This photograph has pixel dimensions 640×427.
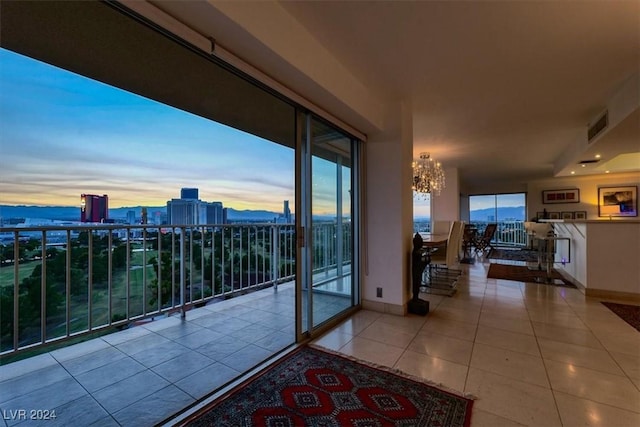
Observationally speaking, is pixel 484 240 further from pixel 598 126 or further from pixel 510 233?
pixel 598 126

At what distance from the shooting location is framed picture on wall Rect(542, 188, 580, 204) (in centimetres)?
822

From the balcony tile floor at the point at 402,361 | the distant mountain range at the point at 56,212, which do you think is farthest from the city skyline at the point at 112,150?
the balcony tile floor at the point at 402,361

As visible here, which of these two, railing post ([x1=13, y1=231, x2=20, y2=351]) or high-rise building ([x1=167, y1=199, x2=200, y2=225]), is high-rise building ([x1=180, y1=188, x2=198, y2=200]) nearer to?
high-rise building ([x1=167, y1=199, x2=200, y2=225])

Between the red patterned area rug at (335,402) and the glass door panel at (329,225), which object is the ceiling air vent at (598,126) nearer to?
the glass door panel at (329,225)

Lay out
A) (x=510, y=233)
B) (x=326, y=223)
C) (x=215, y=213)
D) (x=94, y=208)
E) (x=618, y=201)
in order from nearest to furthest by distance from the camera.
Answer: (x=94, y=208) < (x=326, y=223) < (x=215, y=213) < (x=618, y=201) < (x=510, y=233)

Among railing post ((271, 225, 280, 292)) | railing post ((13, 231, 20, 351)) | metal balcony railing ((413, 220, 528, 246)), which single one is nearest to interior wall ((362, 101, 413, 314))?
railing post ((271, 225, 280, 292))

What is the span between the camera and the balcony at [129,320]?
1661 mm

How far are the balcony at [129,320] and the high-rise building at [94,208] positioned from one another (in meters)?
0.10

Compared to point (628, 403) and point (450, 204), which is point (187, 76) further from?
point (450, 204)

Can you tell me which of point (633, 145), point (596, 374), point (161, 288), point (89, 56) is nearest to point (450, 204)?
point (633, 145)

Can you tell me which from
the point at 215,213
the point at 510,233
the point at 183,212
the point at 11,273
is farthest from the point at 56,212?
the point at 510,233

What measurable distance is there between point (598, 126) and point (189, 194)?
519 cm

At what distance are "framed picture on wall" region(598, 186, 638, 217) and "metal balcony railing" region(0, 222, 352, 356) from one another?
8.96 m

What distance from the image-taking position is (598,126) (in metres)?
3.50
